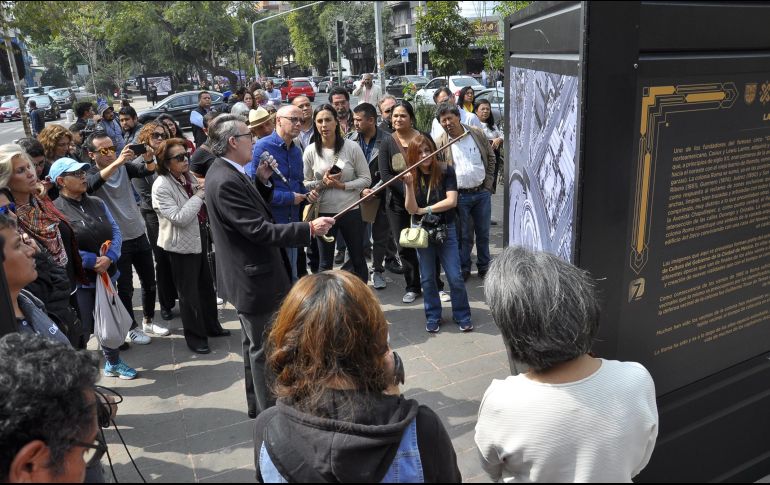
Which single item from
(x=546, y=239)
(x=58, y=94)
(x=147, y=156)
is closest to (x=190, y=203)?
(x=147, y=156)

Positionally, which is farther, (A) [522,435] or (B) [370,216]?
(B) [370,216]

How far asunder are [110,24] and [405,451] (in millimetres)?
1606

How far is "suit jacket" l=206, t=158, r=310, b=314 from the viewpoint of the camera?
10.2ft

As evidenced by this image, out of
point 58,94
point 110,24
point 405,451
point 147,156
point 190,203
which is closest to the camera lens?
→ point 405,451

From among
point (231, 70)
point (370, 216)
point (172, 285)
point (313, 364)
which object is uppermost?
point (231, 70)

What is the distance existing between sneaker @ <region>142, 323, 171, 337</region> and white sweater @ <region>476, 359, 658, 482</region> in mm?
4116

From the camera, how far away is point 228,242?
322cm

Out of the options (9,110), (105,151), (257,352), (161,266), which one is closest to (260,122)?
(105,151)

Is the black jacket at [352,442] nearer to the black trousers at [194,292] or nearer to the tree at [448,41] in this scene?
the black trousers at [194,292]

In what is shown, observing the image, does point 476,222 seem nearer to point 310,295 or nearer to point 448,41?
point 448,41

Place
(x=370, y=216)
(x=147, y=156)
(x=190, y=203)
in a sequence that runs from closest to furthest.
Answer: (x=190, y=203)
(x=147, y=156)
(x=370, y=216)

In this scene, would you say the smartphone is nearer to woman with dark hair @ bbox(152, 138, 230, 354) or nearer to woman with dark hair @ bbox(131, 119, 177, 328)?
woman with dark hair @ bbox(131, 119, 177, 328)

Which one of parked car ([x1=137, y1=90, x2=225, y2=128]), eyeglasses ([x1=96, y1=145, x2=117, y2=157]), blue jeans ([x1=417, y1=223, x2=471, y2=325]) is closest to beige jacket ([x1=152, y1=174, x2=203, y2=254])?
eyeglasses ([x1=96, y1=145, x2=117, y2=157])

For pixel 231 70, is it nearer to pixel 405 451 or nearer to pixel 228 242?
pixel 228 242
